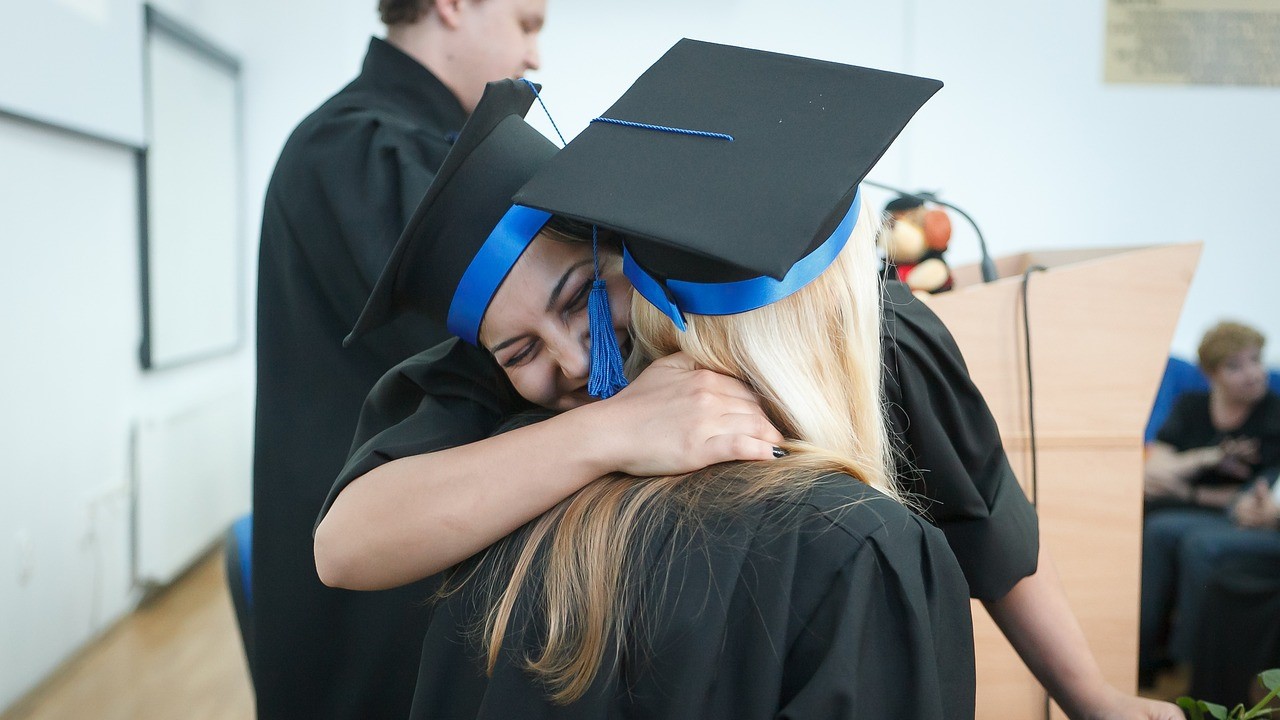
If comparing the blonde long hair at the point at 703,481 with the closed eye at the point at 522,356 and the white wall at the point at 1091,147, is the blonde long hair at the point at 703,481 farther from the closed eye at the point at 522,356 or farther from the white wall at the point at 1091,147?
the white wall at the point at 1091,147

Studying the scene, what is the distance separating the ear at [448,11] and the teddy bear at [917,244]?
0.88m

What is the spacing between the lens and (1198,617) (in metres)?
2.96

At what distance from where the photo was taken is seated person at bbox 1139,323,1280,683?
3.16 metres

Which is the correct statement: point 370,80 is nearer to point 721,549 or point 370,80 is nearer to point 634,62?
point 721,549

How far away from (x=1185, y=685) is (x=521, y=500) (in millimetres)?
3165

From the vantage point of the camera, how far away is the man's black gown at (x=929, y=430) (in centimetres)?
106

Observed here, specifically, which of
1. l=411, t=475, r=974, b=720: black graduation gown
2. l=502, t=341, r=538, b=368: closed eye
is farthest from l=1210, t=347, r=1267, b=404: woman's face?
l=502, t=341, r=538, b=368: closed eye

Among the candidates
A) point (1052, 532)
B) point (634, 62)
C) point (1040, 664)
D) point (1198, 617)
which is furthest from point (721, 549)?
point (634, 62)

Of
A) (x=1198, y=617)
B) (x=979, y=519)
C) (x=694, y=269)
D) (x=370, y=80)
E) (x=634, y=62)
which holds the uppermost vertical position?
(x=634, y=62)

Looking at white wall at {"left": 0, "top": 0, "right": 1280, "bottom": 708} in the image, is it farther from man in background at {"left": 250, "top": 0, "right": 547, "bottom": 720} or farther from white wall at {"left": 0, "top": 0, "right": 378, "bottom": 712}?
man in background at {"left": 250, "top": 0, "right": 547, "bottom": 720}

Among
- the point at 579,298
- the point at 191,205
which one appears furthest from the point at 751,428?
the point at 191,205

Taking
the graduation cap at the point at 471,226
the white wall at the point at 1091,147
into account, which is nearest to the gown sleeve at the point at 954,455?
the graduation cap at the point at 471,226

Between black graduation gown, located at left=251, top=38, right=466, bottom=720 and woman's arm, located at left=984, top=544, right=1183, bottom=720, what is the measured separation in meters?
0.91

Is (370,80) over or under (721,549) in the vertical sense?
over
